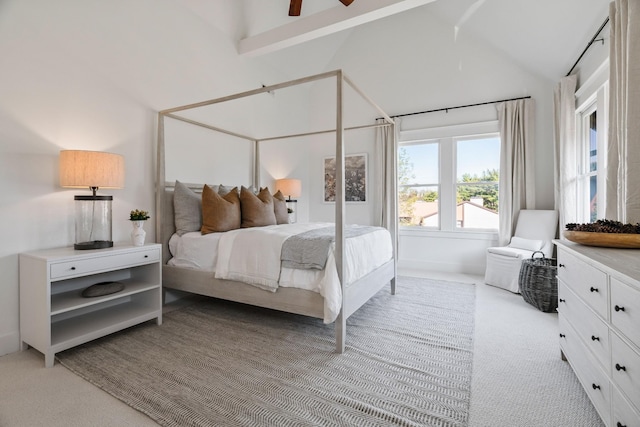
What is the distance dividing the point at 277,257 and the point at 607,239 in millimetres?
1976

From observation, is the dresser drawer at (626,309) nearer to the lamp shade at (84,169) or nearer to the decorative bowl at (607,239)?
the decorative bowl at (607,239)

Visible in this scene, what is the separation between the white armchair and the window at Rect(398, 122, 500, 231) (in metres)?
0.54

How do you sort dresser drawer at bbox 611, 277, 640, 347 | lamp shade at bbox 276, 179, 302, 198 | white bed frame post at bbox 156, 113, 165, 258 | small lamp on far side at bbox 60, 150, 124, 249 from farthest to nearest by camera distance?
lamp shade at bbox 276, 179, 302, 198 → white bed frame post at bbox 156, 113, 165, 258 → small lamp on far side at bbox 60, 150, 124, 249 → dresser drawer at bbox 611, 277, 640, 347

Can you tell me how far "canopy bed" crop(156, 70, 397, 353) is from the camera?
2121 mm

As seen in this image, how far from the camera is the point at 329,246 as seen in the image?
214 centimetres

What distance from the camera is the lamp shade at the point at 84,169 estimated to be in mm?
2152

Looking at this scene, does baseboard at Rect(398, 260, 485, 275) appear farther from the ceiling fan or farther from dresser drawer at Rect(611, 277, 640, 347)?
the ceiling fan

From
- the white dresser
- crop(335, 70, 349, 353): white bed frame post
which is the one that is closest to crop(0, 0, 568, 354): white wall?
crop(335, 70, 349, 353): white bed frame post

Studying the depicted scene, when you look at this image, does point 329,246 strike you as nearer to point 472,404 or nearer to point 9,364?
point 472,404

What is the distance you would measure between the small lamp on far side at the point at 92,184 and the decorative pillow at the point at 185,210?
635 millimetres

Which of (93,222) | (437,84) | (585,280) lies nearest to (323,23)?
(437,84)

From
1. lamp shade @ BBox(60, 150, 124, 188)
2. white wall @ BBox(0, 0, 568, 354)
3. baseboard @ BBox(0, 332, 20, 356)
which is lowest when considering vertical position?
baseboard @ BBox(0, 332, 20, 356)

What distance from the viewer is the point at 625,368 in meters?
1.08

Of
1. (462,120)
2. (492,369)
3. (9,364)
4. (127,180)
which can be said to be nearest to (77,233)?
(127,180)
